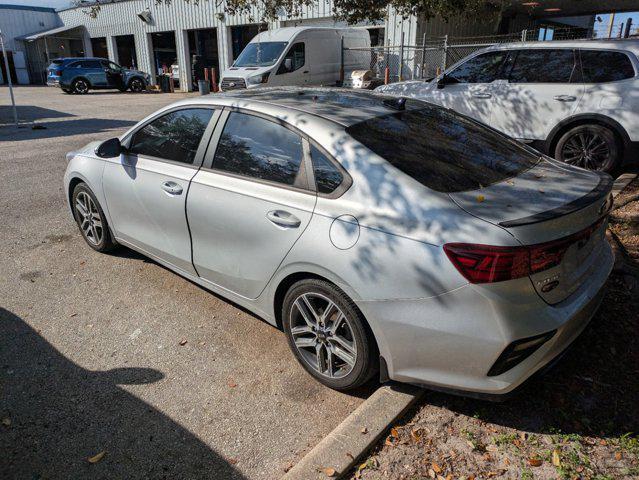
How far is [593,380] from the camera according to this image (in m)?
2.98

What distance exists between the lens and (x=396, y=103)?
3.47 meters

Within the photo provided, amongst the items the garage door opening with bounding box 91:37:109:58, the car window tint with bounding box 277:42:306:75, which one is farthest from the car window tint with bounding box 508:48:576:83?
the garage door opening with bounding box 91:37:109:58

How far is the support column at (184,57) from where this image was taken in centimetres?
2891

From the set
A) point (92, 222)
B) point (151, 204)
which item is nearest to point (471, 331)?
point (151, 204)

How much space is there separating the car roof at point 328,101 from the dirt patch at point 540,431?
178 cm

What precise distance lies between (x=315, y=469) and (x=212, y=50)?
105 feet

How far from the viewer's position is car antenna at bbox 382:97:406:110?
3398 millimetres

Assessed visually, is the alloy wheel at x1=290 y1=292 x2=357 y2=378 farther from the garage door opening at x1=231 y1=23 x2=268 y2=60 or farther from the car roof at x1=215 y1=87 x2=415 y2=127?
the garage door opening at x1=231 y1=23 x2=268 y2=60

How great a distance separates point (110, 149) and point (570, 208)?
350cm

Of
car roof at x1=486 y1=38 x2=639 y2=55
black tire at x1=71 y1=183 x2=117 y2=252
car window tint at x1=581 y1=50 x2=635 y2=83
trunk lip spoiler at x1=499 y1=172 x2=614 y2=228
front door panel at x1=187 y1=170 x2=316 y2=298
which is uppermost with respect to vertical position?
car roof at x1=486 y1=38 x2=639 y2=55

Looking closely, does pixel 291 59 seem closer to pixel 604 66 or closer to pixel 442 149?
pixel 604 66

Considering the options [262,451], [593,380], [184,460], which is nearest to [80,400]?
[184,460]

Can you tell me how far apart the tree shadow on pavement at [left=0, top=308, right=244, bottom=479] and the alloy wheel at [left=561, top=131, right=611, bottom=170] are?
6.61 m

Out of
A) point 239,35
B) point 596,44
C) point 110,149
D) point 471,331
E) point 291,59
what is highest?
point 239,35
